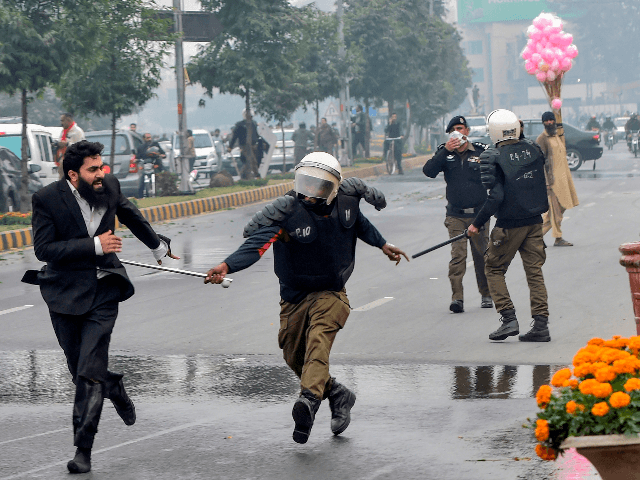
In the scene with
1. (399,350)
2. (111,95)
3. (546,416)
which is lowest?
(399,350)

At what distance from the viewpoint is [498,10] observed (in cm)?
14450

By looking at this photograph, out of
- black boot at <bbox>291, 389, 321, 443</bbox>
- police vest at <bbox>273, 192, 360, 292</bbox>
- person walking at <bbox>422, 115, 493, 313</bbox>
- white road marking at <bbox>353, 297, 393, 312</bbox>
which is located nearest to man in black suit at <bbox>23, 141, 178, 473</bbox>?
police vest at <bbox>273, 192, 360, 292</bbox>

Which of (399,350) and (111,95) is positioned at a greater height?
(111,95)

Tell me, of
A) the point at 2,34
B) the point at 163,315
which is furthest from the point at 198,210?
the point at 163,315

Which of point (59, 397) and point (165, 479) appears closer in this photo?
point (165, 479)

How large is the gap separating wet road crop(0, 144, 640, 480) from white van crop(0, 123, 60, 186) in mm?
8579

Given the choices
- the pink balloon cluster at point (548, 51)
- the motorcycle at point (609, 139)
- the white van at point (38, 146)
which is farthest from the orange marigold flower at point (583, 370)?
the motorcycle at point (609, 139)

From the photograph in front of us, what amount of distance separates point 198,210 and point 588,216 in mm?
8040

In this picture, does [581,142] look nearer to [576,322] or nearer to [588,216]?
[588,216]

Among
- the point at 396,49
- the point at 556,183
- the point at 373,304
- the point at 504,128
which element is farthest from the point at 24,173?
the point at 396,49

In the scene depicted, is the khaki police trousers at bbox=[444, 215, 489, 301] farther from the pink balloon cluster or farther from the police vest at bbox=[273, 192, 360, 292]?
the pink balloon cluster

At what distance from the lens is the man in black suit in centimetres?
538

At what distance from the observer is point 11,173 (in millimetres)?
20453

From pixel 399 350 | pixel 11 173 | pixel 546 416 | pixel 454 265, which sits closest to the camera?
pixel 546 416
